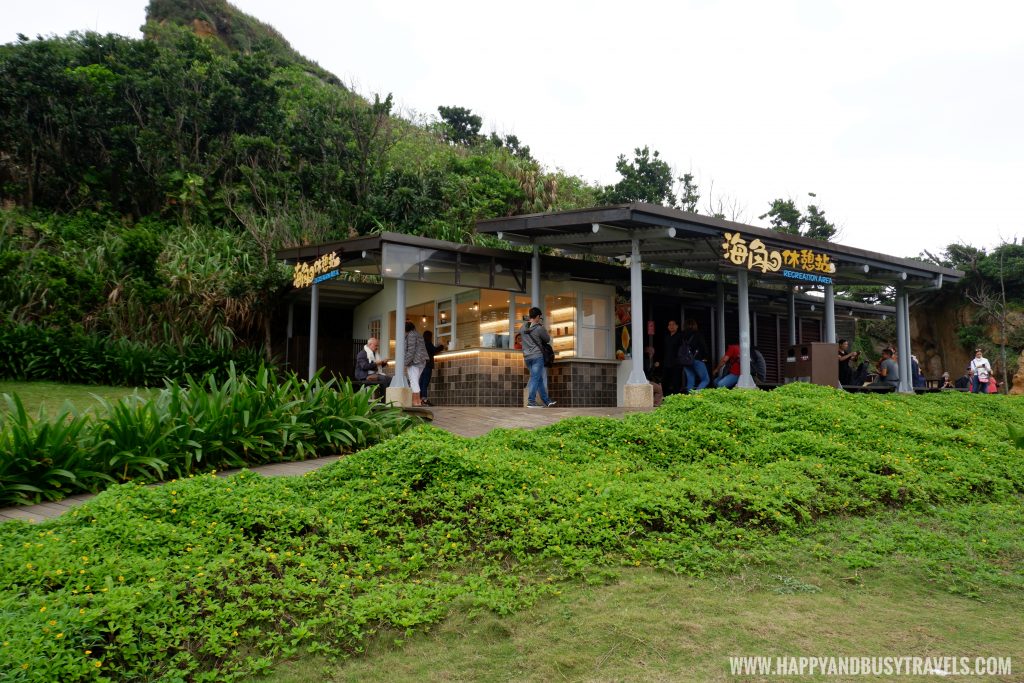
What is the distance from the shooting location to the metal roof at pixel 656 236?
11.9 m

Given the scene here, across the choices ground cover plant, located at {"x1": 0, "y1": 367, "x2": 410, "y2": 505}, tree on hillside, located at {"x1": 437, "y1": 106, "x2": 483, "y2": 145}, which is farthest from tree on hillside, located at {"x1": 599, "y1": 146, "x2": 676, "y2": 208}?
ground cover plant, located at {"x1": 0, "y1": 367, "x2": 410, "y2": 505}

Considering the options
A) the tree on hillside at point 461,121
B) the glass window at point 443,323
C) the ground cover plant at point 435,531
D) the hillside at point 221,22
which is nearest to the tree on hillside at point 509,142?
the tree on hillside at point 461,121

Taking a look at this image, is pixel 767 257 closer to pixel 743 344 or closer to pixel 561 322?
pixel 743 344

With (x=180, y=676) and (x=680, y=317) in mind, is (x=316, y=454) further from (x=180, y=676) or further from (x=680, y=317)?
(x=680, y=317)

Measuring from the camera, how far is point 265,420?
24.5ft

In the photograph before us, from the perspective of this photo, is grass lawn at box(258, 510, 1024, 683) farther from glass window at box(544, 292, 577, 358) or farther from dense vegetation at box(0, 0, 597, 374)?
dense vegetation at box(0, 0, 597, 374)

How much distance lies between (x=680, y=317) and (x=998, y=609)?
43.3ft

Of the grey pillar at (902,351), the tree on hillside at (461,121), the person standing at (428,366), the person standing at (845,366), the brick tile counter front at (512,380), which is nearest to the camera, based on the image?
the person standing at (428,366)

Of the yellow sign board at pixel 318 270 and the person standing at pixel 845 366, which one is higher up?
the yellow sign board at pixel 318 270

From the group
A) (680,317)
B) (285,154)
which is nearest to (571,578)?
(680,317)

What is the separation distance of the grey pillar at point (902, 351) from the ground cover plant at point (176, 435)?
12961 millimetres

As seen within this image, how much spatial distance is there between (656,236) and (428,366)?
189 inches

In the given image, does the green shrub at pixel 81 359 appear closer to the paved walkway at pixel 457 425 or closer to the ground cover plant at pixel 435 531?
the paved walkway at pixel 457 425

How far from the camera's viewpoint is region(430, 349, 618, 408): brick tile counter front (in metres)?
14.2
